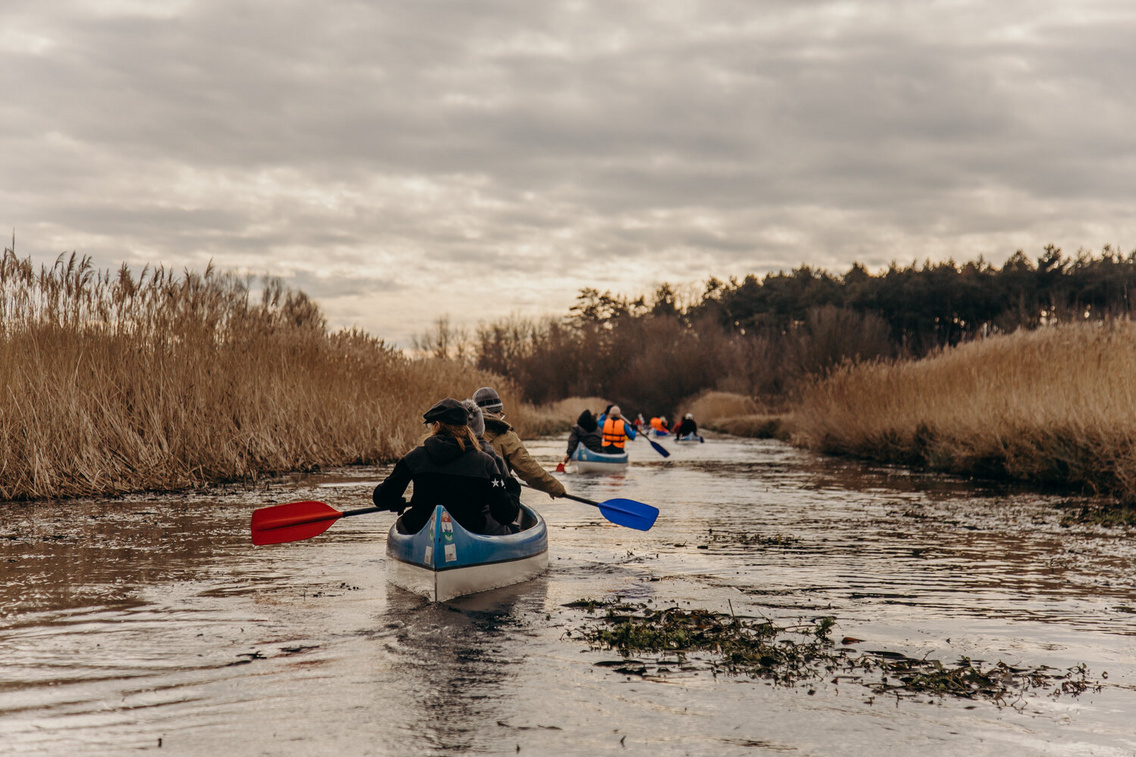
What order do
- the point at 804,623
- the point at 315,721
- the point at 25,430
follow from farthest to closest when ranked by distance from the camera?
the point at 25,430 < the point at 804,623 < the point at 315,721

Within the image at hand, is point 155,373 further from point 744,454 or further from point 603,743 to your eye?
point 744,454

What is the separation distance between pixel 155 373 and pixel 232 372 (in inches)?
63.4

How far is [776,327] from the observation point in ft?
196

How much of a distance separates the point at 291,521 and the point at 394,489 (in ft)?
5.08

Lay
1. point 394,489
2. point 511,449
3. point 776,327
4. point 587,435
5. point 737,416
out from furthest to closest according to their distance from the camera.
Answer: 1. point 776,327
2. point 737,416
3. point 587,435
4. point 511,449
5. point 394,489

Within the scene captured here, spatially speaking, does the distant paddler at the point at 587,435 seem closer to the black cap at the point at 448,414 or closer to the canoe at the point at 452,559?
the canoe at the point at 452,559

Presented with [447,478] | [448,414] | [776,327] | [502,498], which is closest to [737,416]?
[776,327]

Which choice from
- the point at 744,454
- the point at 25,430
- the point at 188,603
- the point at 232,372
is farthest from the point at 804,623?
the point at 744,454

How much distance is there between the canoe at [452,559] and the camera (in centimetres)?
612

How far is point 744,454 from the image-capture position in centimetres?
2427

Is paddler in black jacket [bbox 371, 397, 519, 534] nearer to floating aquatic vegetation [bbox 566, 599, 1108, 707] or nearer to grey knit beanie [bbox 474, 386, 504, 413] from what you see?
floating aquatic vegetation [bbox 566, 599, 1108, 707]

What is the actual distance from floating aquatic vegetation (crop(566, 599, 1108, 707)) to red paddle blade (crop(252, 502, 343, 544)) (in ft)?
8.86

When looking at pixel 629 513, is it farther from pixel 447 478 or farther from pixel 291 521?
pixel 291 521

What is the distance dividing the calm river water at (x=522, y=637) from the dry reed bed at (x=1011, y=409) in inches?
114
